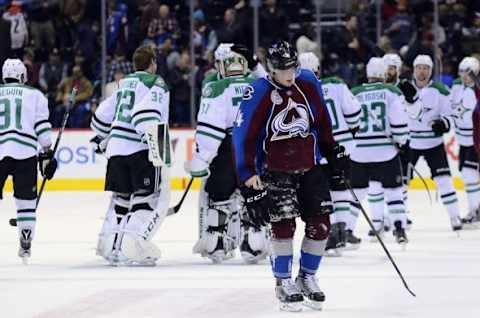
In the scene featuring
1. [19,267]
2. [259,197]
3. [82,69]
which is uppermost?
[82,69]

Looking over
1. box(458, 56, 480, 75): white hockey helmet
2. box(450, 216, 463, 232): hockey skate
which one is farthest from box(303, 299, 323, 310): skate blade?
box(458, 56, 480, 75): white hockey helmet

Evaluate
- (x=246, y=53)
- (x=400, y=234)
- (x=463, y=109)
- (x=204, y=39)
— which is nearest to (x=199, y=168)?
(x=246, y=53)

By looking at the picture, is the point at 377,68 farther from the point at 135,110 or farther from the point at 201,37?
the point at 201,37

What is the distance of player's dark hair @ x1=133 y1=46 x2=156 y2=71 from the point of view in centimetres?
941

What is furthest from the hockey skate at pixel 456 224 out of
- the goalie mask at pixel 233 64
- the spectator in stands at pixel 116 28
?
the spectator in stands at pixel 116 28

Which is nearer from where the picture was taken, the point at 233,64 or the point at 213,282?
the point at 213,282

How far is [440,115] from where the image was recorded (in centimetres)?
1190

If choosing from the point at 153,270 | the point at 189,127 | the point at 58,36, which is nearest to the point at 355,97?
the point at 153,270

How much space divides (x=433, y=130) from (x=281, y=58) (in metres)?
5.12

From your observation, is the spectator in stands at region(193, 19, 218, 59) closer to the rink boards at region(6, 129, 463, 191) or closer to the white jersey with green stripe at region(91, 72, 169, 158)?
the rink boards at region(6, 129, 463, 191)

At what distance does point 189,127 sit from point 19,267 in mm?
8004

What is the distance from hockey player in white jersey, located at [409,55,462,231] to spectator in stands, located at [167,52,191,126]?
224 inches

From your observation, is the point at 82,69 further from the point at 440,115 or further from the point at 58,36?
the point at 440,115

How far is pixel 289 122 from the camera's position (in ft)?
22.7
